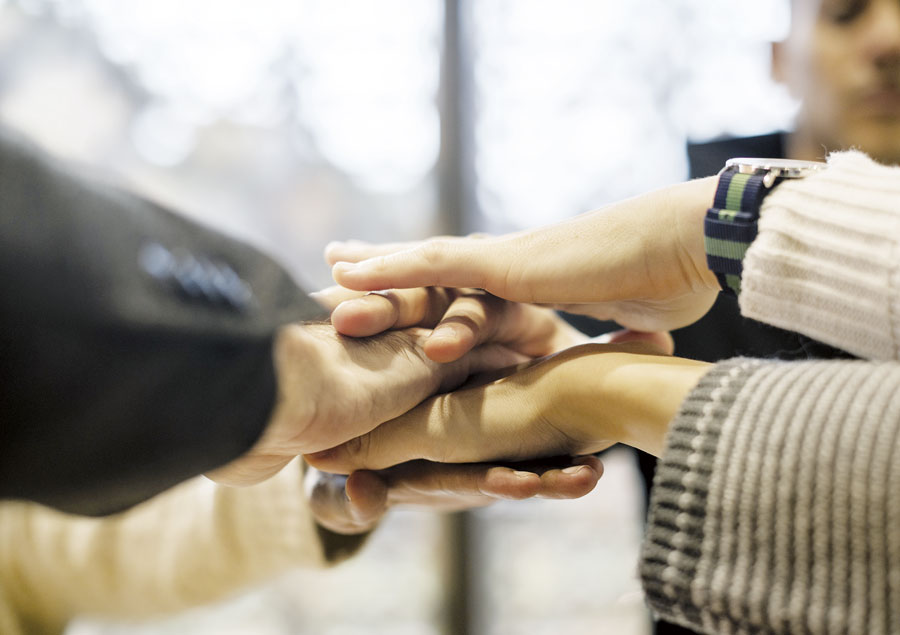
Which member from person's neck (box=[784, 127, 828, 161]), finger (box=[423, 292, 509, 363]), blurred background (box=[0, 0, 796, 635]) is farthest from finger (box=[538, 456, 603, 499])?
blurred background (box=[0, 0, 796, 635])

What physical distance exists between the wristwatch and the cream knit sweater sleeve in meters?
0.58

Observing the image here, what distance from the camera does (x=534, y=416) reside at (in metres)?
0.65

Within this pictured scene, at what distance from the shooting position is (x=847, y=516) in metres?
0.39

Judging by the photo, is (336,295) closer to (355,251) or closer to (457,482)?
(355,251)

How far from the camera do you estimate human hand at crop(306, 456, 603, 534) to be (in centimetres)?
64

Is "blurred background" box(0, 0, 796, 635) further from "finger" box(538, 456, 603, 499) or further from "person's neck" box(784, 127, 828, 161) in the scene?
"finger" box(538, 456, 603, 499)

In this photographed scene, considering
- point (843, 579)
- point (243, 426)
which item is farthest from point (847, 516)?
point (243, 426)

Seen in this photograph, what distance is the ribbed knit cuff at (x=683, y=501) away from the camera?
445mm

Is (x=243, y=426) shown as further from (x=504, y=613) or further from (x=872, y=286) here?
(x=504, y=613)

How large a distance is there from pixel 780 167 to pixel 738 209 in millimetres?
52

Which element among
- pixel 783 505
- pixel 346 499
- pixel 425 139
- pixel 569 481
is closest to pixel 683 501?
pixel 783 505

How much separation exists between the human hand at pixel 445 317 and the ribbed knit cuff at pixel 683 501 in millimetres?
247

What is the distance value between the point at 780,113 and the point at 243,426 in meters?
1.05

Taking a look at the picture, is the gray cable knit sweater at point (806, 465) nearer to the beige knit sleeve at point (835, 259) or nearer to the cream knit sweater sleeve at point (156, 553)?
the beige knit sleeve at point (835, 259)
